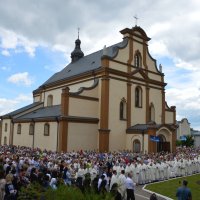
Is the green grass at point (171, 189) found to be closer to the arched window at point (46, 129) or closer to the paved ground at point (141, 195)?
the paved ground at point (141, 195)

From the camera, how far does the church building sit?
108 ft

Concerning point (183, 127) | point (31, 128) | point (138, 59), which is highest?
point (138, 59)

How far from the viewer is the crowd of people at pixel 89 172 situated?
10.9 meters

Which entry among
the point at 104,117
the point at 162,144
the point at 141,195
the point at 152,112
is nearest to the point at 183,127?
the point at 152,112

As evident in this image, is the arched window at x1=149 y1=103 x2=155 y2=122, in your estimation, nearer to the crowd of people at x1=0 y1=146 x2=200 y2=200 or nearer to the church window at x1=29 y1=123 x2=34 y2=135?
→ the crowd of people at x1=0 y1=146 x2=200 y2=200

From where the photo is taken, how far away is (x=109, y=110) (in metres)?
34.6

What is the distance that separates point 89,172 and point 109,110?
704 inches

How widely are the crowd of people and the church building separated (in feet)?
28.7

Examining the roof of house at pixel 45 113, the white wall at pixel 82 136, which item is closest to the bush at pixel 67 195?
the white wall at pixel 82 136

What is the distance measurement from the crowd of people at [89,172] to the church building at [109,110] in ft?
28.7

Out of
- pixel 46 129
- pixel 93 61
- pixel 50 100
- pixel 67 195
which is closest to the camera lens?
pixel 67 195

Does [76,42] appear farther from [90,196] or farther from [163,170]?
[90,196]

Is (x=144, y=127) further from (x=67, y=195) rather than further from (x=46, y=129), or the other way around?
(x=67, y=195)

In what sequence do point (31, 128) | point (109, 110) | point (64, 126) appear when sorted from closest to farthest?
point (64, 126) < point (109, 110) < point (31, 128)
